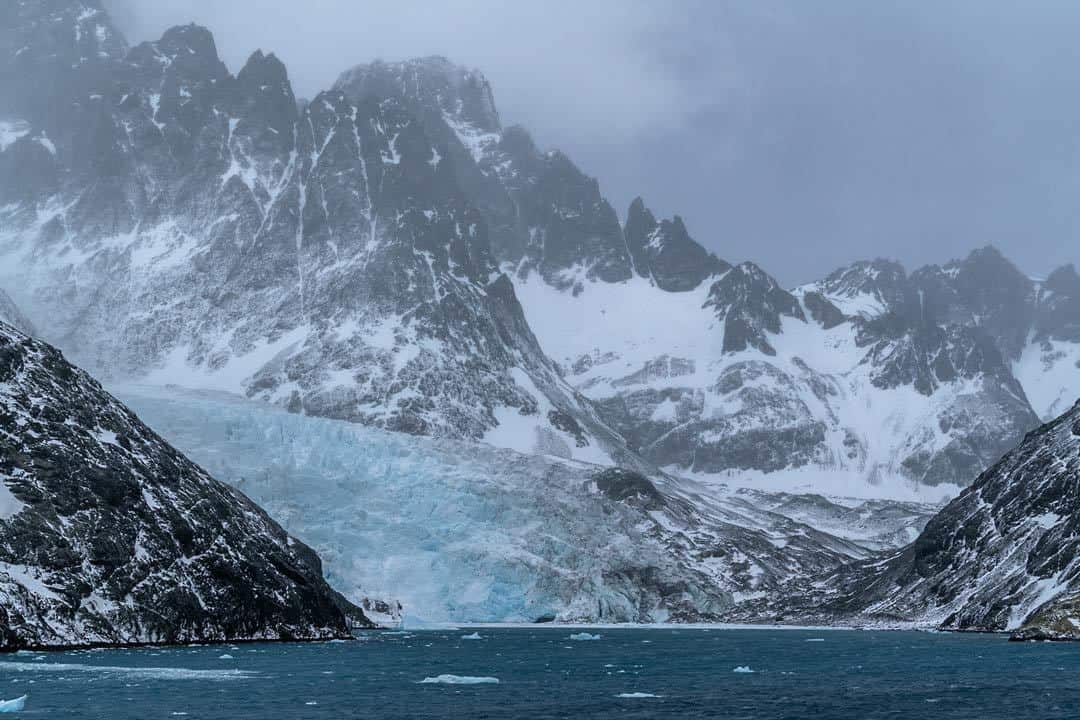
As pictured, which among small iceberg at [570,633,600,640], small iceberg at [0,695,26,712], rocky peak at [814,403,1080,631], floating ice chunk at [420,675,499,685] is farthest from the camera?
small iceberg at [570,633,600,640]

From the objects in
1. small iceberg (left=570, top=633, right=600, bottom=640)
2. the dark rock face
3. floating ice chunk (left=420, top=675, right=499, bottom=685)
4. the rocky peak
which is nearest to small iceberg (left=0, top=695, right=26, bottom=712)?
floating ice chunk (left=420, top=675, right=499, bottom=685)

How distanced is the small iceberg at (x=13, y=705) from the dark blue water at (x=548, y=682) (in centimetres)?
120

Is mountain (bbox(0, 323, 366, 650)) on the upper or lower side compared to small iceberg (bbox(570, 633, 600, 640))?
upper

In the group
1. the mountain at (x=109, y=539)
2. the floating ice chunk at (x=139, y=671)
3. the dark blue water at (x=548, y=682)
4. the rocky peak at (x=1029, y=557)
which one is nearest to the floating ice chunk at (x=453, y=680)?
the dark blue water at (x=548, y=682)

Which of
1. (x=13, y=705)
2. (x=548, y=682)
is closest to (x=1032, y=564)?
(x=548, y=682)

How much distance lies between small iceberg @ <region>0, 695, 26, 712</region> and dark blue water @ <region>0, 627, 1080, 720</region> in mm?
1197

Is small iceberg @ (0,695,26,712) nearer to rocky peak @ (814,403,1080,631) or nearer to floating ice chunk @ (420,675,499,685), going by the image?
floating ice chunk @ (420,675,499,685)

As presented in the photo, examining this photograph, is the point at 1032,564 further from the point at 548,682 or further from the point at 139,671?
the point at 139,671

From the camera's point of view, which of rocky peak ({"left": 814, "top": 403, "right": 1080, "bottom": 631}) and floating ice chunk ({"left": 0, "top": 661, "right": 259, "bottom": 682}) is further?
rocky peak ({"left": 814, "top": 403, "right": 1080, "bottom": 631})

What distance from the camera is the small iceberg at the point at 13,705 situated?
6812 cm

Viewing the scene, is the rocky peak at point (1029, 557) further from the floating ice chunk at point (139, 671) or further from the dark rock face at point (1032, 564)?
the floating ice chunk at point (139, 671)

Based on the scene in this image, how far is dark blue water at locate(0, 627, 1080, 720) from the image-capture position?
7375 cm

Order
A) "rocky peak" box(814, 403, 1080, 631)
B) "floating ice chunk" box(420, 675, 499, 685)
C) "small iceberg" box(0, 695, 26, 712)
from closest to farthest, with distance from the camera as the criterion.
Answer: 1. "small iceberg" box(0, 695, 26, 712)
2. "floating ice chunk" box(420, 675, 499, 685)
3. "rocky peak" box(814, 403, 1080, 631)

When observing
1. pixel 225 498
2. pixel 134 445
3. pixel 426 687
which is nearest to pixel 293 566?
pixel 225 498
